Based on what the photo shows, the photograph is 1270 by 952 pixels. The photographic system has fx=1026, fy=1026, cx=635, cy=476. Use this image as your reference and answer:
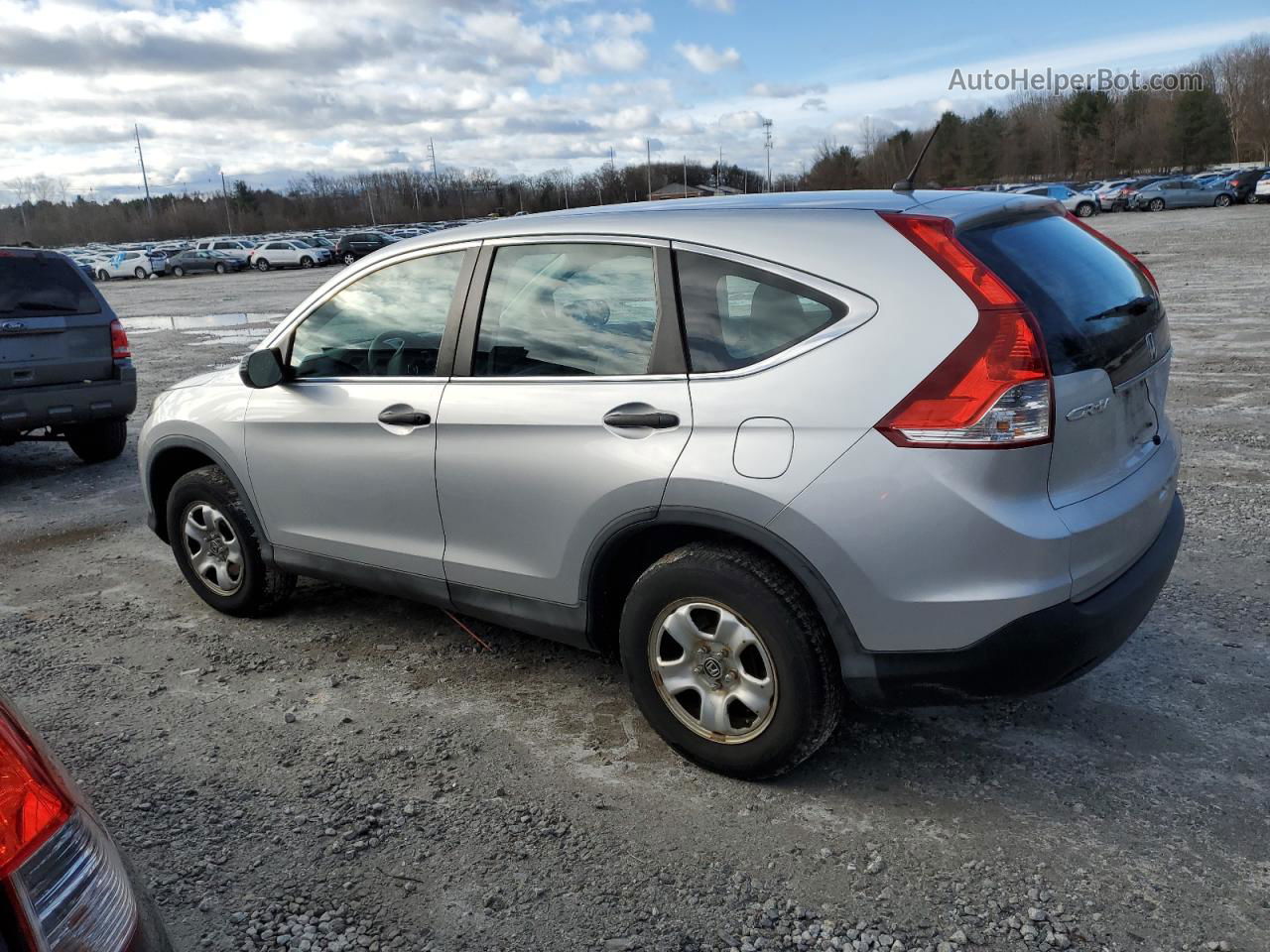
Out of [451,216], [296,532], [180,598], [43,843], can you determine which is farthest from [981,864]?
[451,216]

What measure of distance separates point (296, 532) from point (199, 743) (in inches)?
39.4

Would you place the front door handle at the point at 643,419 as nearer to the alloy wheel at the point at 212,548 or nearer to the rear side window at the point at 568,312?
the rear side window at the point at 568,312

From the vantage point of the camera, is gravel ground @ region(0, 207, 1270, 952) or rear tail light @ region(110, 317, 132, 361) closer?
gravel ground @ region(0, 207, 1270, 952)

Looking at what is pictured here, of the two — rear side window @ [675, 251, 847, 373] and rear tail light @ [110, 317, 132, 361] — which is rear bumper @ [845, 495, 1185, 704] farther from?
rear tail light @ [110, 317, 132, 361]

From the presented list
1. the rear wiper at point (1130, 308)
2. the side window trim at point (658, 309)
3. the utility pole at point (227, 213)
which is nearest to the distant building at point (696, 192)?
the side window trim at point (658, 309)

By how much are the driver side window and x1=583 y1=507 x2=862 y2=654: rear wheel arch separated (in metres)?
1.05

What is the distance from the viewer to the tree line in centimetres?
7931

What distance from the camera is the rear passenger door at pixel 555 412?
3.22 meters

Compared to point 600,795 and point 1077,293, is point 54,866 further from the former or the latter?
point 1077,293

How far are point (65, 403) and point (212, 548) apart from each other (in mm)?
3921

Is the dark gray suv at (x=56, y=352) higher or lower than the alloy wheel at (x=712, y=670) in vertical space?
higher

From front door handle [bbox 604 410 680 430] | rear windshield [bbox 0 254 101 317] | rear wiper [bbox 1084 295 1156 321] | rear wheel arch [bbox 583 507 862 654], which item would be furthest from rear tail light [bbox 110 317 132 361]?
rear wiper [bbox 1084 295 1156 321]

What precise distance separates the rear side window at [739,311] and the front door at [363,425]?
1.06 m

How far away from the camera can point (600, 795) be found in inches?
130
